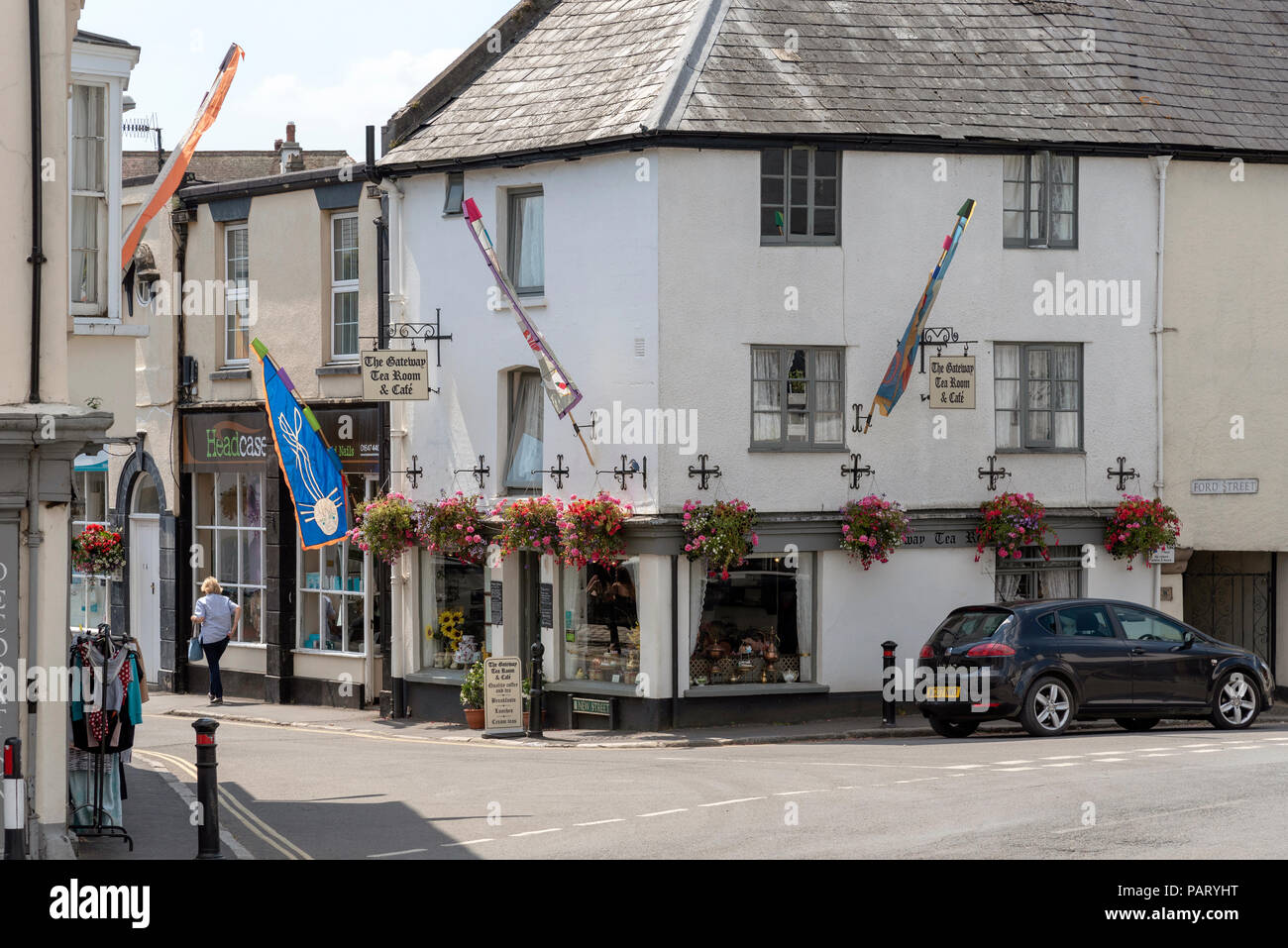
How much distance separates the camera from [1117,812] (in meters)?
13.5

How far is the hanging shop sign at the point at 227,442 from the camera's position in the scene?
27.5 meters

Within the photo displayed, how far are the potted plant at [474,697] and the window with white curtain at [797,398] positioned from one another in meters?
4.75

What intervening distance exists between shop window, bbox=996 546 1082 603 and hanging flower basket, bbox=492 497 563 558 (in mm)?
5988

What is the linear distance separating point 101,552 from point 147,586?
3.14 ft

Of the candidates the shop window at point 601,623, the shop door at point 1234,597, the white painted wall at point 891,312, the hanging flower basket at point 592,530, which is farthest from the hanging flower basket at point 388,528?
the shop door at point 1234,597

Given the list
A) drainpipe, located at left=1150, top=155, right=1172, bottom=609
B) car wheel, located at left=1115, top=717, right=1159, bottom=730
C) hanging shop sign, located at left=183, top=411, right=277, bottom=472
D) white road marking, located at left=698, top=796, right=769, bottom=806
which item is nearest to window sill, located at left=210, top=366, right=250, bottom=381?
hanging shop sign, located at left=183, top=411, right=277, bottom=472

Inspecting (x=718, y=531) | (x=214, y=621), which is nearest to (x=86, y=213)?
(x=718, y=531)

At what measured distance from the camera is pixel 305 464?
2567cm

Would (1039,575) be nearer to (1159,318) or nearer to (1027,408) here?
(1027,408)

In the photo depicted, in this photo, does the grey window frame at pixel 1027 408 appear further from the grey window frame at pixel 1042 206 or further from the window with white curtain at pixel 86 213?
the window with white curtain at pixel 86 213

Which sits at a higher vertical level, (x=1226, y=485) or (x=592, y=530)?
(x=1226, y=485)

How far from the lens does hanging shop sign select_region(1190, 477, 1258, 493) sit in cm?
2447
